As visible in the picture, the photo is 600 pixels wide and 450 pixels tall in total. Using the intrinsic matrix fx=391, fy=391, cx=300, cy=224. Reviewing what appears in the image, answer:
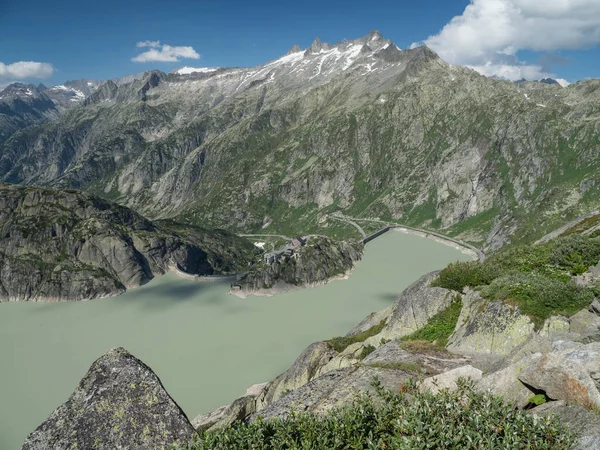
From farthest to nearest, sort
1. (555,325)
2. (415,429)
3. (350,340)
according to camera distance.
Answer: (350,340) < (555,325) < (415,429)

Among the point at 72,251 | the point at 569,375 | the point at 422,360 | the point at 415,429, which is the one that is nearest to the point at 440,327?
the point at 422,360

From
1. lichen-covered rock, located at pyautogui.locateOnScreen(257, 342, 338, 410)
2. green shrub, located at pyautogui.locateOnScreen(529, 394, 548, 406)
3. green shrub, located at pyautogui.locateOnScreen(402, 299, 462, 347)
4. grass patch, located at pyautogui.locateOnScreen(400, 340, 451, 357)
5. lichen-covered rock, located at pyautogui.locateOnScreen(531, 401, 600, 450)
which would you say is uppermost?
lichen-covered rock, located at pyautogui.locateOnScreen(531, 401, 600, 450)

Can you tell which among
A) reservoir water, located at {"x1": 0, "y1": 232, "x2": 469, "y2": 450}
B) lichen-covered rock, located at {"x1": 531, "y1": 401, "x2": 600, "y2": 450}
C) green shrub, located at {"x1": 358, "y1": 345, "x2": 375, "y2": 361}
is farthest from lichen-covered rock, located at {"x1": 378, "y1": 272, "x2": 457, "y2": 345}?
reservoir water, located at {"x1": 0, "y1": 232, "x2": 469, "y2": 450}

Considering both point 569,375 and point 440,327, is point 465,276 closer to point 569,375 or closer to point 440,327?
point 440,327

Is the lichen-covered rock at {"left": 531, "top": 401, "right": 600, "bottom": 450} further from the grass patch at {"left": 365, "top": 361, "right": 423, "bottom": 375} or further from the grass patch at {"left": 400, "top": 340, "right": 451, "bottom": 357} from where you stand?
the grass patch at {"left": 400, "top": 340, "right": 451, "bottom": 357}

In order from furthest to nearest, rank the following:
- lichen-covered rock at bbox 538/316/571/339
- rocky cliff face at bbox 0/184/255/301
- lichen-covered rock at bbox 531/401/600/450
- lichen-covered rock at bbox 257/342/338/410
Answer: rocky cliff face at bbox 0/184/255/301 → lichen-covered rock at bbox 257/342/338/410 → lichen-covered rock at bbox 538/316/571/339 → lichen-covered rock at bbox 531/401/600/450
